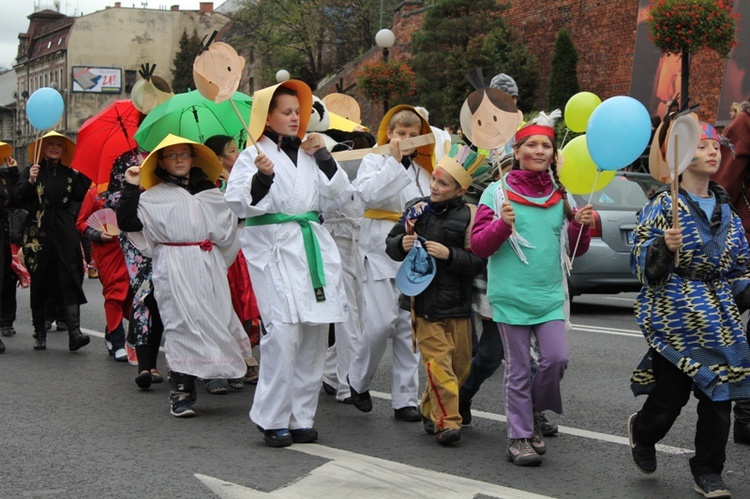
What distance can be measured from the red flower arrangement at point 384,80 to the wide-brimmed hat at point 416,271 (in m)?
28.0

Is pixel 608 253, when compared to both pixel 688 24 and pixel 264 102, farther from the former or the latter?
pixel 688 24

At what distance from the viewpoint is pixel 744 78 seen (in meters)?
26.6

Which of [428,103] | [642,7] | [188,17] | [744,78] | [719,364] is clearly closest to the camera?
[719,364]

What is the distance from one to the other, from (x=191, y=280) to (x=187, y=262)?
4.7 inches

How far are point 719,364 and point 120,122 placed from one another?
5906 millimetres

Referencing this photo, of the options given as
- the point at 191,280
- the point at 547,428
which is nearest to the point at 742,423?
the point at 547,428

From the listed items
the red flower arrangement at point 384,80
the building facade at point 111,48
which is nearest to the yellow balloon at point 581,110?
the red flower arrangement at point 384,80

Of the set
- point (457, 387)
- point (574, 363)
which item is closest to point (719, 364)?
point (457, 387)

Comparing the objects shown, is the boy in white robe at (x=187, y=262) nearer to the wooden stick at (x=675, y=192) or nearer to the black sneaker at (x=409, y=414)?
the black sneaker at (x=409, y=414)

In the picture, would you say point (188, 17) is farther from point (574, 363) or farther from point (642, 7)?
point (574, 363)

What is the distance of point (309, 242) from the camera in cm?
625

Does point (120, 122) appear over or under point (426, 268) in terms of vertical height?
over

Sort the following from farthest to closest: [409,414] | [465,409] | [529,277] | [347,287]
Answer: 1. [347,287]
2. [409,414]
3. [465,409]
4. [529,277]

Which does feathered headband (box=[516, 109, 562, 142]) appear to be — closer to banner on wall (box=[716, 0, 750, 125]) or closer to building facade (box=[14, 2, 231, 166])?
banner on wall (box=[716, 0, 750, 125])
